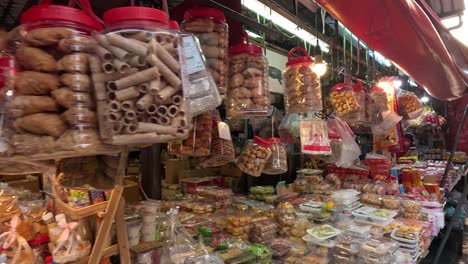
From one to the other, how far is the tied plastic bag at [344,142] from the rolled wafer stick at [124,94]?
8.69ft

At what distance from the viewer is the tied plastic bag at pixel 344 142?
9.72ft

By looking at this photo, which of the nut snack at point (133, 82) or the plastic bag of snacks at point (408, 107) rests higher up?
the plastic bag of snacks at point (408, 107)

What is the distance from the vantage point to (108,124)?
0.55 metres

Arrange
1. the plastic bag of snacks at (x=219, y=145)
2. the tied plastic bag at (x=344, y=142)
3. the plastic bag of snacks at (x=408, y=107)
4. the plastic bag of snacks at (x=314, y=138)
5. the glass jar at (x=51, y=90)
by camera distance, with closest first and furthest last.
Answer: the glass jar at (x=51, y=90), the plastic bag of snacks at (x=219, y=145), the plastic bag of snacks at (x=314, y=138), the tied plastic bag at (x=344, y=142), the plastic bag of snacks at (x=408, y=107)

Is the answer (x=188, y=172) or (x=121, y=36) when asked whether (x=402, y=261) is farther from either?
(x=188, y=172)

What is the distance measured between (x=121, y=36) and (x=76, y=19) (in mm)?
86

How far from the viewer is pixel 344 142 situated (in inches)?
118

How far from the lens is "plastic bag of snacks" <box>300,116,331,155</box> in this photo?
208 cm

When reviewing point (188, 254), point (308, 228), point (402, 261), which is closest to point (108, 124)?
point (188, 254)

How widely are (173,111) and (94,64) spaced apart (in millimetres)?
164

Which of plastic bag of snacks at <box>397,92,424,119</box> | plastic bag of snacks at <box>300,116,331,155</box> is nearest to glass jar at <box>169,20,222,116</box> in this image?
plastic bag of snacks at <box>300,116,331,155</box>

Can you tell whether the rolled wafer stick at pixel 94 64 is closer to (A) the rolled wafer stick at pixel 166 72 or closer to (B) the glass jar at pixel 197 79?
(A) the rolled wafer stick at pixel 166 72

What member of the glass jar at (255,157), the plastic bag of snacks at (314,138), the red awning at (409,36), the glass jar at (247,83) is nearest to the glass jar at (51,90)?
the glass jar at (247,83)

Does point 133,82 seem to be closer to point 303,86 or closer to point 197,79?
point 197,79
